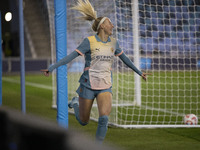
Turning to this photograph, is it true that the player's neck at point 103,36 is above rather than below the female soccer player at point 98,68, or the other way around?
above

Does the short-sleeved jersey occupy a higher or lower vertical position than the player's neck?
lower

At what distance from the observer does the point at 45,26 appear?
33.9 m

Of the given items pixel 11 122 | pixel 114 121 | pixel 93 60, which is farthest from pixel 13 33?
pixel 11 122

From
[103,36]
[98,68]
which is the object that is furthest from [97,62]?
[103,36]

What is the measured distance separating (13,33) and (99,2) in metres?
32.0

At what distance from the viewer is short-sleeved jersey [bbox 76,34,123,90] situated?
473 cm

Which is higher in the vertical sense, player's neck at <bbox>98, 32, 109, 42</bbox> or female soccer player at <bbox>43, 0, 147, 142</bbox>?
player's neck at <bbox>98, 32, 109, 42</bbox>

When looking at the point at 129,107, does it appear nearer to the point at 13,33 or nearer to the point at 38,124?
the point at 38,124

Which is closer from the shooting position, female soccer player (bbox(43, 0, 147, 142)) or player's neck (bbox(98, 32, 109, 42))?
female soccer player (bbox(43, 0, 147, 142))

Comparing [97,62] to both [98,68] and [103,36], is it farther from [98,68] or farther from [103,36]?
[103,36]

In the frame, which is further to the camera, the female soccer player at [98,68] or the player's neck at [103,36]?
the player's neck at [103,36]

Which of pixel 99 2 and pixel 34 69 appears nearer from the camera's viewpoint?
pixel 99 2

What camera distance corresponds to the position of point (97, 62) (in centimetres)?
475

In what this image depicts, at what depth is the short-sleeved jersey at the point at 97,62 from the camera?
473 cm
